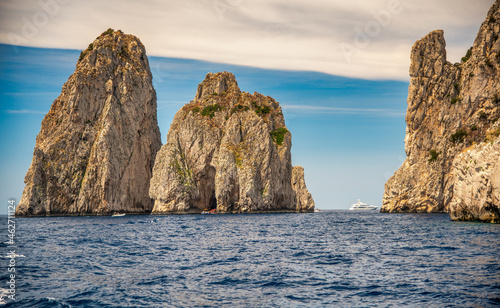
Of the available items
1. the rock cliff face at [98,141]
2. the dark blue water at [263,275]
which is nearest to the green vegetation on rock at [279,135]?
the rock cliff face at [98,141]

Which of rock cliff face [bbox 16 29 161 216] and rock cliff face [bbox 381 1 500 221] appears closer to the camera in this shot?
rock cliff face [bbox 381 1 500 221]

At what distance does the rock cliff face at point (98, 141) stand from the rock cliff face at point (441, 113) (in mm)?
92448

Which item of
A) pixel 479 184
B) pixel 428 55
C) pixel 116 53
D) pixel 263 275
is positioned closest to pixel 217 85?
pixel 116 53

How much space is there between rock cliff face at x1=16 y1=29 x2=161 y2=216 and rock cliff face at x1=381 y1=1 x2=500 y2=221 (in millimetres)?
92448

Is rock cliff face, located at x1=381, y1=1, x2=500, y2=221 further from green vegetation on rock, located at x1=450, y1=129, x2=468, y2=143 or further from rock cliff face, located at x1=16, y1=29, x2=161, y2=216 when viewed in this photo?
rock cliff face, located at x1=16, y1=29, x2=161, y2=216

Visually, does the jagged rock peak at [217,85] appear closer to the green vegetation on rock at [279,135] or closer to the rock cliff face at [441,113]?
the green vegetation on rock at [279,135]

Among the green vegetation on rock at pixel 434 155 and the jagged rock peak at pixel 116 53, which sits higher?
the jagged rock peak at pixel 116 53

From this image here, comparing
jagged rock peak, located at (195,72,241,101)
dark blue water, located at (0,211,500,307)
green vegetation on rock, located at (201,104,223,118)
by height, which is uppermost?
jagged rock peak, located at (195,72,241,101)

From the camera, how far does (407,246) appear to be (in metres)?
41.1

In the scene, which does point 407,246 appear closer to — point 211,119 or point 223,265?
point 223,265

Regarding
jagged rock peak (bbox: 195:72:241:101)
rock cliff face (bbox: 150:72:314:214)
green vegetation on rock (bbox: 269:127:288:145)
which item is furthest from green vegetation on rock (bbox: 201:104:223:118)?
green vegetation on rock (bbox: 269:127:288:145)

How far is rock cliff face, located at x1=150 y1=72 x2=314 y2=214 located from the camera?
496 feet

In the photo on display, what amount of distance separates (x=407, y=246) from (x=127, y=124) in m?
133

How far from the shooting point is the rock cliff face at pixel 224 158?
496 feet
